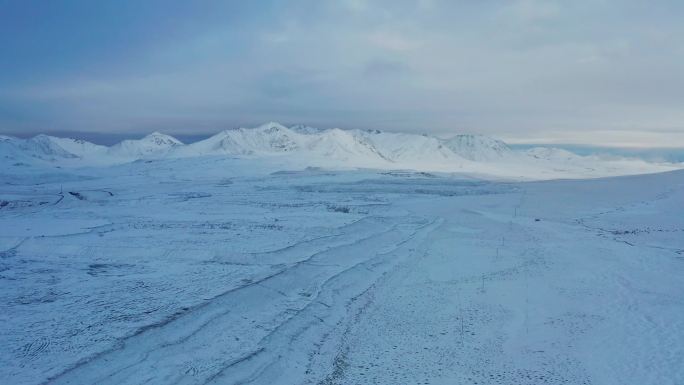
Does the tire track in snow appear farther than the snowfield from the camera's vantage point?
No

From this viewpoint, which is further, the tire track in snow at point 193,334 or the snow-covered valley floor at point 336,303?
the snow-covered valley floor at point 336,303

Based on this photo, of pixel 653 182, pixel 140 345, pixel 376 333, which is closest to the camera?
pixel 140 345

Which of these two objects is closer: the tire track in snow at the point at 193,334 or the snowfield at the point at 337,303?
the tire track in snow at the point at 193,334

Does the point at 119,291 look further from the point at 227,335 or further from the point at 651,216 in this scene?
the point at 651,216

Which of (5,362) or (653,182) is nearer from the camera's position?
(5,362)

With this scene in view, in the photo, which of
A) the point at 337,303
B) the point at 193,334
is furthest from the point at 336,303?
the point at 193,334

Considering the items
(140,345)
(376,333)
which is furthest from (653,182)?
(140,345)

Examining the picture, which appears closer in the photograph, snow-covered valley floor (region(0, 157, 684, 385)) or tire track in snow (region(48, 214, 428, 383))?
tire track in snow (region(48, 214, 428, 383))

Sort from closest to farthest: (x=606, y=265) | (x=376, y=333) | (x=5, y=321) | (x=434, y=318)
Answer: (x=5, y=321), (x=376, y=333), (x=434, y=318), (x=606, y=265)
